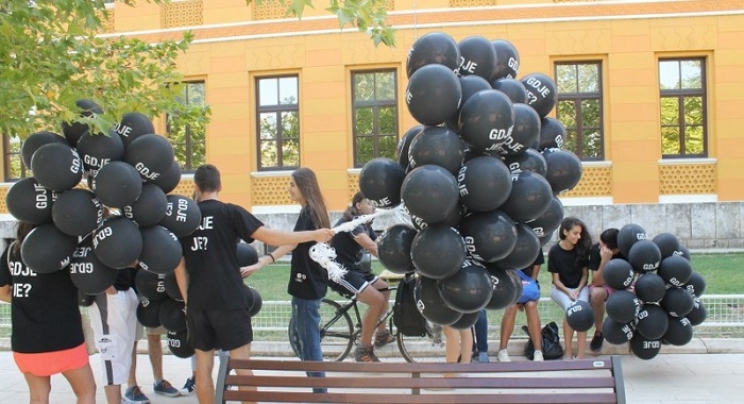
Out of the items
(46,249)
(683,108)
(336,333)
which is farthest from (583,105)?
(46,249)

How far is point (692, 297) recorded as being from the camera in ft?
20.5

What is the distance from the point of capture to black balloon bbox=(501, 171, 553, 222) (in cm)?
372

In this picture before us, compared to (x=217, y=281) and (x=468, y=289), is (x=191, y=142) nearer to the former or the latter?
(x=217, y=281)

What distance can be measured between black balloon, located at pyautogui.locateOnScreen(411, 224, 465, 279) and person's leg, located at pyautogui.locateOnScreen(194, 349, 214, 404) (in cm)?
202

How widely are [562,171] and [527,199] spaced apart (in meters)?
0.72

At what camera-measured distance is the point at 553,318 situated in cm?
761

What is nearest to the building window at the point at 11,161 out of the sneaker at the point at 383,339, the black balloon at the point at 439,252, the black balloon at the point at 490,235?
the sneaker at the point at 383,339

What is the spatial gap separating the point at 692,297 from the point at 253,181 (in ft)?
42.9

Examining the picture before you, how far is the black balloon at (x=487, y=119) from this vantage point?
3.61 metres

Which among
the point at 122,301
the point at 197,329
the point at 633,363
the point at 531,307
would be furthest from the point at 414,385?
the point at 633,363

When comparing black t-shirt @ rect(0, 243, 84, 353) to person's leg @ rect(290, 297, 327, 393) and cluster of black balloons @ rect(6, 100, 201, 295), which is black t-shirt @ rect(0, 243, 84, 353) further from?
person's leg @ rect(290, 297, 327, 393)

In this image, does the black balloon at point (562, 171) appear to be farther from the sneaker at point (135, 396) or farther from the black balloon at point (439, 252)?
the sneaker at point (135, 396)

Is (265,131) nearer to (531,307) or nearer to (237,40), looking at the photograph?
(237,40)

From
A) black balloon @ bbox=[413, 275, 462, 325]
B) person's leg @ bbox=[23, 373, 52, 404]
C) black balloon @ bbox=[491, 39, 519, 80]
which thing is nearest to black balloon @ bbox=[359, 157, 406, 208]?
black balloon @ bbox=[413, 275, 462, 325]
